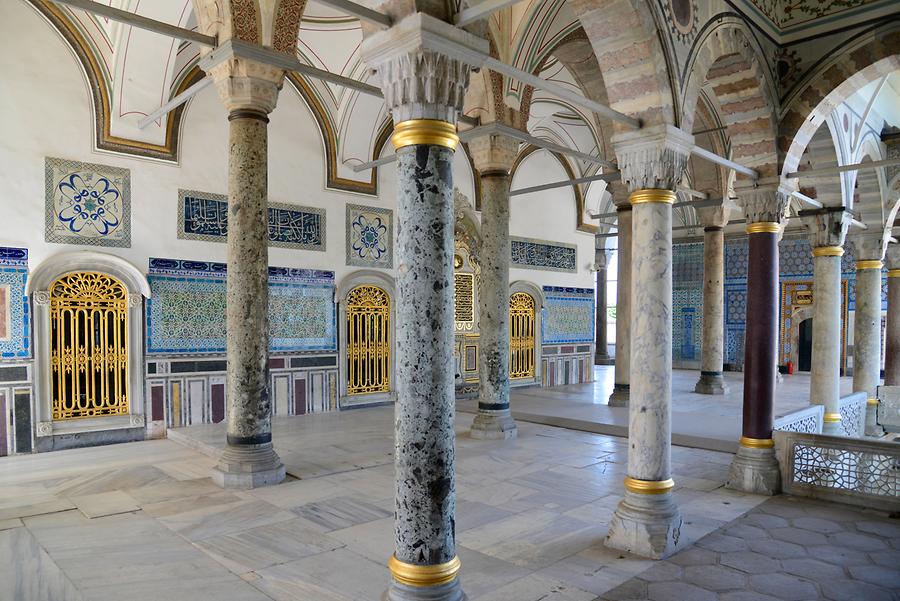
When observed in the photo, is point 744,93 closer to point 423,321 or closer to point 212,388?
point 423,321

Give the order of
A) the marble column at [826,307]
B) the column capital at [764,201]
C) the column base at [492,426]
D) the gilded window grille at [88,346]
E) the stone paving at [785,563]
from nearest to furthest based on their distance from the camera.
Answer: the stone paving at [785,563]
the column capital at [764,201]
the gilded window grille at [88,346]
the column base at [492,426]
the marble column at [826,307]

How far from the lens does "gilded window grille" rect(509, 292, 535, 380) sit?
12.7 meters

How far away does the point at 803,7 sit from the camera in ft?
19.5

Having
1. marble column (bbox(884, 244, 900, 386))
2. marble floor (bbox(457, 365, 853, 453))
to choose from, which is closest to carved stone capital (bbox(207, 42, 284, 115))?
marble floor (bbox(457, 365, 853, 453))

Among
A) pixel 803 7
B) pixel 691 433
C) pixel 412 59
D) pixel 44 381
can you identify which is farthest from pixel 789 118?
pixel 44 381

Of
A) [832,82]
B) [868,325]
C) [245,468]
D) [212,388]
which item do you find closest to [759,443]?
[832,82]

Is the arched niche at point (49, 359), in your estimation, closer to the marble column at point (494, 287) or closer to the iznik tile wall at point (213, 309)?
the iznik tile wall at point (213, 309)

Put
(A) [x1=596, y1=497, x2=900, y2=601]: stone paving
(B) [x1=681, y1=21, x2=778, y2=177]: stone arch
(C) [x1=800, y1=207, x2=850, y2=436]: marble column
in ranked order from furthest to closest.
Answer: (C) [x1=800, y1=207, x2=850, y2=436]: marble column → (B) [x1=681, y1=21, x2=778, y2=177]: stone arch → (A) [x1=596, y1=497, x2=900, y2=601]: stone paving

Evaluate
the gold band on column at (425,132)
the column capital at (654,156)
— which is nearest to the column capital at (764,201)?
the column capital at (654,156)

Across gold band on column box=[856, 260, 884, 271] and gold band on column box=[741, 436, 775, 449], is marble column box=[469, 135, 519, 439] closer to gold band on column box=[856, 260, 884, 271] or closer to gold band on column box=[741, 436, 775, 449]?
gold band on column box=[741, 436, 775, 449]

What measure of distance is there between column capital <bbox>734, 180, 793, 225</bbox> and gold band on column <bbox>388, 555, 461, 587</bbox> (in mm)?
4768

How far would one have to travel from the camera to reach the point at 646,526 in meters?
4.21

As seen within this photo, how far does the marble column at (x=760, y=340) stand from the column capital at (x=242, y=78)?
459cm

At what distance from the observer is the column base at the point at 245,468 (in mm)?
5562
